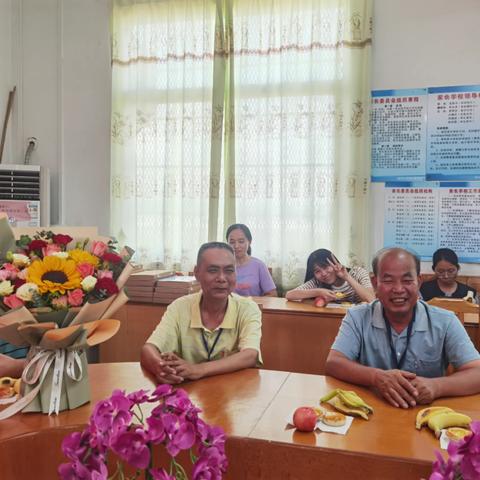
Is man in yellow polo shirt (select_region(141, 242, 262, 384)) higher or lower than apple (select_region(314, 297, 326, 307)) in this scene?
higher

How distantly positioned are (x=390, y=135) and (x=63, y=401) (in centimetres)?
339

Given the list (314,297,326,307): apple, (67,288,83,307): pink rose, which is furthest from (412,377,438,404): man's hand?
(314,297,326,307): apple

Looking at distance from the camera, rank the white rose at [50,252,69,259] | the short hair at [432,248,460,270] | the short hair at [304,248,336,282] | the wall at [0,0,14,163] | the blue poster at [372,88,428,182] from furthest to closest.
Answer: the wall at [0,0,14,163] < the blue poster at [372,88,428,182] < the short hair at [432,248,460,270] < the short hair at [304,248,336,282] < the white rose at [50,252,69,259]

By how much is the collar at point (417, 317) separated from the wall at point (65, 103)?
3348mm

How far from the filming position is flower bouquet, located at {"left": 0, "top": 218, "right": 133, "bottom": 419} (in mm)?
1359

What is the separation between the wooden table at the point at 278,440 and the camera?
3.90 feet

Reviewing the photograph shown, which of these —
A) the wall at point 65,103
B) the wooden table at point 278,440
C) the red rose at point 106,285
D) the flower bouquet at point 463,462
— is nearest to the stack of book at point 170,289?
the wall at point 65,103

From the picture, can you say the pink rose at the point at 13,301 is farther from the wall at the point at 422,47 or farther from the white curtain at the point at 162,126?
the wall at the point at 422,47

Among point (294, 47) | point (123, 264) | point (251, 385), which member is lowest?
point (251, 385)

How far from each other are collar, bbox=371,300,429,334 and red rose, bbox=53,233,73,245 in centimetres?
111

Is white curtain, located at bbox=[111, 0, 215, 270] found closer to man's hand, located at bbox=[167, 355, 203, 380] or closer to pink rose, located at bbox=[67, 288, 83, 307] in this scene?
man's hand, located at bbox=[167, 355, 203, 380]

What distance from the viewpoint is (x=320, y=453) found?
1212 mm

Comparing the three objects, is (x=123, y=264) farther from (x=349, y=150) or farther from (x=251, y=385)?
(x=349, y=150)

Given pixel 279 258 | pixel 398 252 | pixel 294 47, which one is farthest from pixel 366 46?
pixel 398 252
